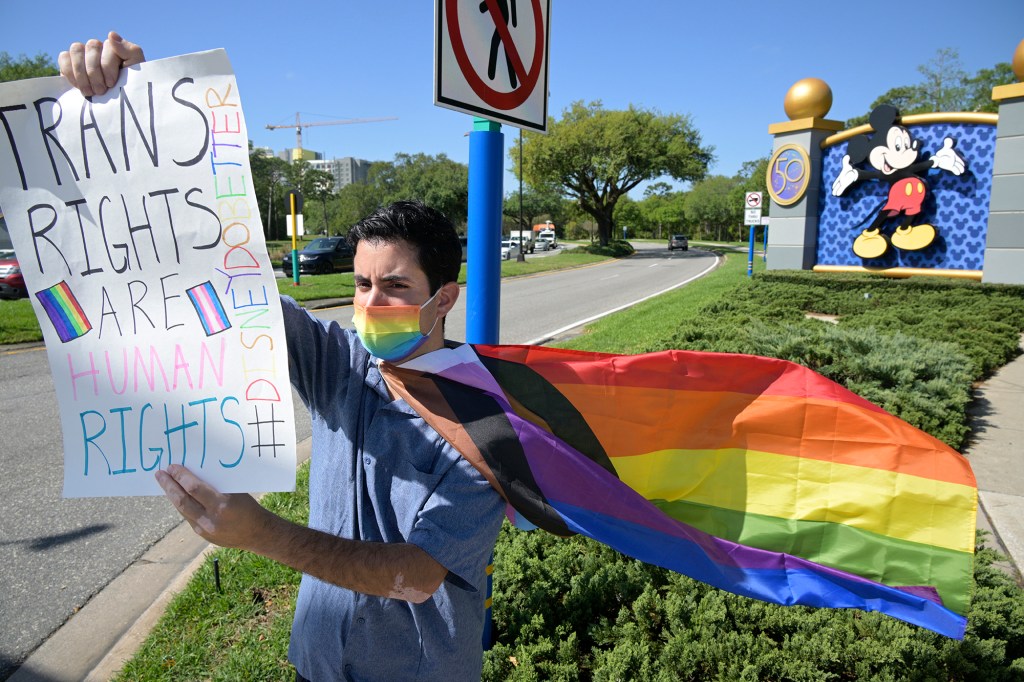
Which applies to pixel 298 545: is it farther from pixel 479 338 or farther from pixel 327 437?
pixel 479 338

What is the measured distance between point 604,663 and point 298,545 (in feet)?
5.57

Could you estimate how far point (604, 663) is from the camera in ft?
8.25

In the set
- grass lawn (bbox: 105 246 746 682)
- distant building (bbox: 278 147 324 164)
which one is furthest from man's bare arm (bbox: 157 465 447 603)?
distant building (bbox: 278 147 324 164)

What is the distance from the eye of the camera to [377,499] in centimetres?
144

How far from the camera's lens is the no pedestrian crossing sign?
→ 2.05m

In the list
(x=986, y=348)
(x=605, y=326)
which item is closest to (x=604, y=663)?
(x=986, y=348)

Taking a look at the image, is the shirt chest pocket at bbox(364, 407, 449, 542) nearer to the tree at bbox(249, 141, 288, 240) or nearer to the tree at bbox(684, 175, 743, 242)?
the tree at bbox(249, 141, 288, 240)

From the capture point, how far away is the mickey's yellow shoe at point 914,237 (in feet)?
50.1

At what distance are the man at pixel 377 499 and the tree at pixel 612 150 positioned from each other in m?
46.8

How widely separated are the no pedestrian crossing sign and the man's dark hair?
64 centimetres

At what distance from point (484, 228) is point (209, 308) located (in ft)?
3.90

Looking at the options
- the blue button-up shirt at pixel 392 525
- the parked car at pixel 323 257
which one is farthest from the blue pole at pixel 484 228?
the parked car at pixel 323 257

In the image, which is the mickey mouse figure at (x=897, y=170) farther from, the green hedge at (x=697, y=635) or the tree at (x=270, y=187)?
the tree at (x=270, y=187)

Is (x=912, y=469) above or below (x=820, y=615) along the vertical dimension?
above
